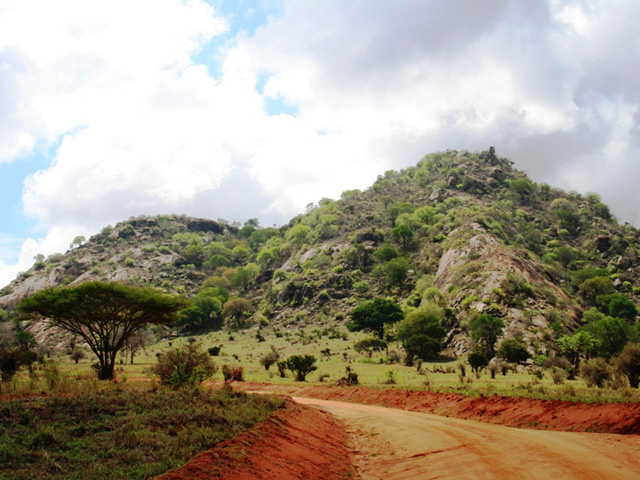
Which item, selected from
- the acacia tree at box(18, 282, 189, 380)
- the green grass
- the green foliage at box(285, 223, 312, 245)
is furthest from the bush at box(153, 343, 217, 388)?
the green foliage at box(285, 223, 312, 245)

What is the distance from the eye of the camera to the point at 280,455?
33.8 ft

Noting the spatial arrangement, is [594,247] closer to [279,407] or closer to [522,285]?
[522,285]

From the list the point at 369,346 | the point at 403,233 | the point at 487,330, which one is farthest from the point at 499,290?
the point at 403,233

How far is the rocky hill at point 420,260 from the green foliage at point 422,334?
3193 millimetres

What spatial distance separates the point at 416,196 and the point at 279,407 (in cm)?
14575

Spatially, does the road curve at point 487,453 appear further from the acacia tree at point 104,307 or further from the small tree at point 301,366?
the acacia tree at point 104,307

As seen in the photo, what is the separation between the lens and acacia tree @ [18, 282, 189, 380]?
30.8 meters

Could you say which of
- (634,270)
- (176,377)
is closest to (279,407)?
(176,377)

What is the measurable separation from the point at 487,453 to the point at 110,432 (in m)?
9.44

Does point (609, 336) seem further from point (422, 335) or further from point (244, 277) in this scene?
point (244, 277)

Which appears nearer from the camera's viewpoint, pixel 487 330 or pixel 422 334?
pixel 487 330

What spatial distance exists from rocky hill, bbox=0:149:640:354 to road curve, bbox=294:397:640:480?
139 ft

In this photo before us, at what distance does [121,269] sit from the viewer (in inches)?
4946

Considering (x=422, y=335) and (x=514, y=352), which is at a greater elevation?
(x=422, y=335)
